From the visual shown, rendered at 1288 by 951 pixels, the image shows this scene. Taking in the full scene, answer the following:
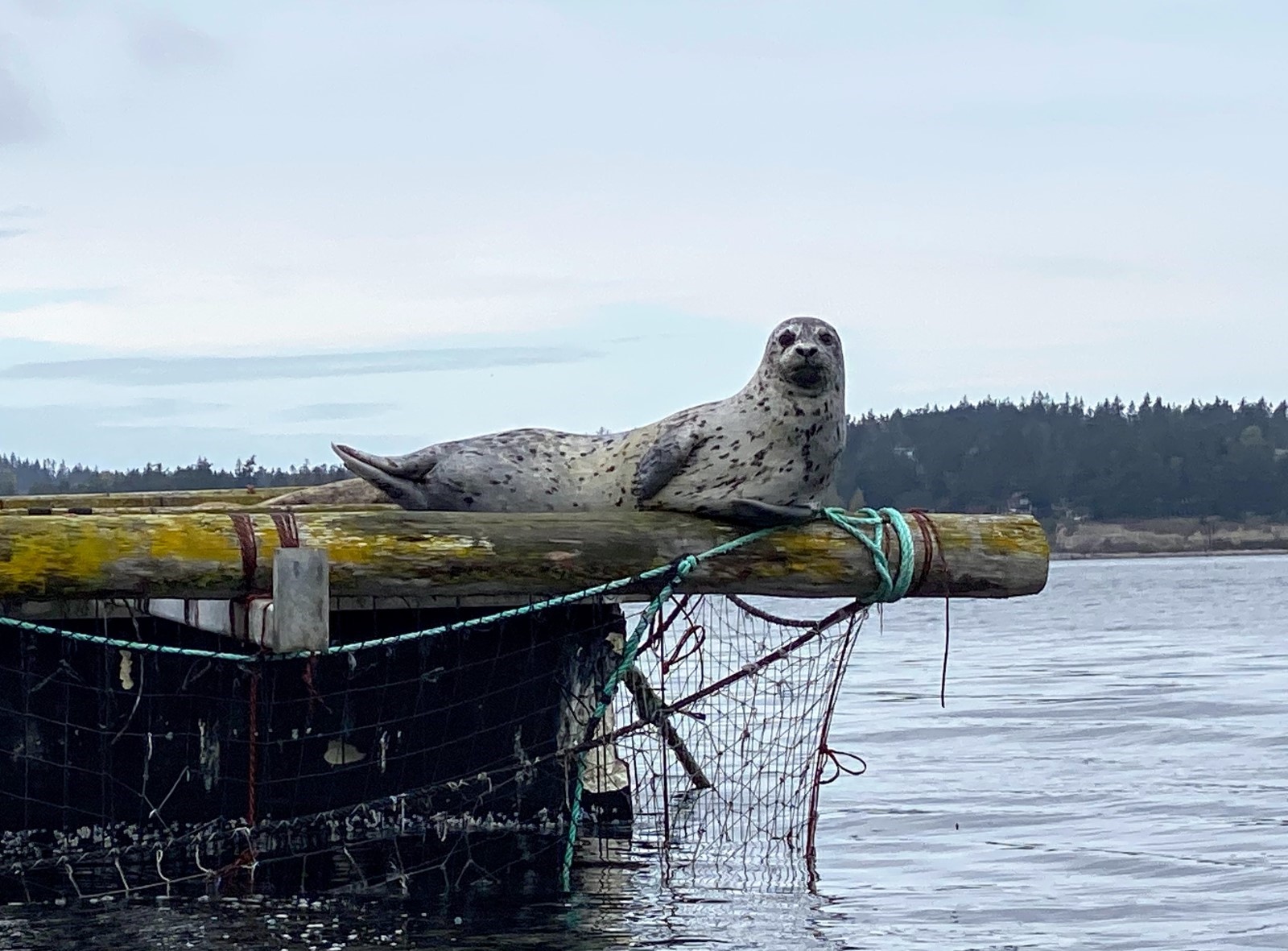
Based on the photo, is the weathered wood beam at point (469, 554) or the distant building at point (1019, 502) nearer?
the weathered wood beam at point (469, 554)

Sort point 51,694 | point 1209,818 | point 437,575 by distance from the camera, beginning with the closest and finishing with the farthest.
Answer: point 437,575 → point 51,694 → point 1209,818

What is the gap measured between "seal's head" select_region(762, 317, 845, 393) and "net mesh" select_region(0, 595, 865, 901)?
1.00 m

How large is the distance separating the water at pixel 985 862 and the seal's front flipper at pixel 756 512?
1.77m

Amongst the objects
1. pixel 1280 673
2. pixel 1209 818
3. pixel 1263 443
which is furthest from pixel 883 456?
pixel 1209 818

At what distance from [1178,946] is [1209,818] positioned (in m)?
4.18

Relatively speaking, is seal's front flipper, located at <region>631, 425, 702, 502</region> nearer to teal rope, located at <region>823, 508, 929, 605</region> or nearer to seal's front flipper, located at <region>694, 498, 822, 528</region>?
seal's front flipper, located at <region>694, 498, 822, 528</region>

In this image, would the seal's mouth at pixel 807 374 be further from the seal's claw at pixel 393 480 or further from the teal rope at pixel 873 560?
the seal's claw at pixel 393 480

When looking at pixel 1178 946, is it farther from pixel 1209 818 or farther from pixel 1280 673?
pixel 1280 673

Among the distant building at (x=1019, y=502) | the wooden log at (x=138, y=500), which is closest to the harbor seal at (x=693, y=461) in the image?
the wooden log at (x=138, y=500)

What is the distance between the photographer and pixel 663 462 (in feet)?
27.9

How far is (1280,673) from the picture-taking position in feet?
Answer: 87.2

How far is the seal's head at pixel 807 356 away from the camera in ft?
27.8

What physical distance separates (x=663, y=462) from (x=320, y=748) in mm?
1943

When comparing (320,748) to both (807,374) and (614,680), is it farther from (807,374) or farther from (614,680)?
(807,374)
